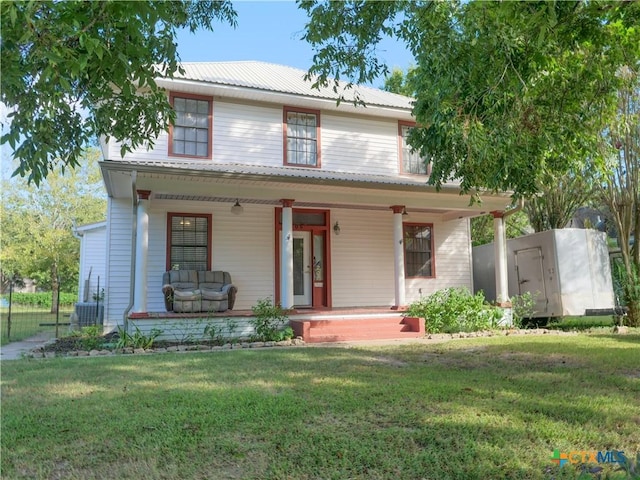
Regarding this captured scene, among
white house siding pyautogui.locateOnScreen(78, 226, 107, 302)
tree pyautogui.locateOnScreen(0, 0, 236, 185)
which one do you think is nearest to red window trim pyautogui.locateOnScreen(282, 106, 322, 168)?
white house siding pyautogui.locateOnScreen(78, 226, 107, 302)

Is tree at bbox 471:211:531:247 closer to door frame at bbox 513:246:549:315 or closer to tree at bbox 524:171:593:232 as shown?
tree at bbox 524:171:593:232

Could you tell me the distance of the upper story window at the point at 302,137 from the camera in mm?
12664

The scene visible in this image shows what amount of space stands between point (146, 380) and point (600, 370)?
567 cm

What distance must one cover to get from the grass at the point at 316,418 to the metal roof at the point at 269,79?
7206 millimetres

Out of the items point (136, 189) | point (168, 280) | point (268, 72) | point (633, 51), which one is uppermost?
point (268, 72)

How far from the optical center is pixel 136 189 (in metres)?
9.52

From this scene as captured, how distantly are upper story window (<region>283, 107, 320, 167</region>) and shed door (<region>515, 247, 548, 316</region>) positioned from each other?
631cm

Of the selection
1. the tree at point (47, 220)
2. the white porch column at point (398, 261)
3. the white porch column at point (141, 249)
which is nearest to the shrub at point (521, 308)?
the white porch column at point (398, 261)

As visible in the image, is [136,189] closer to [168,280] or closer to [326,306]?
[168,280]

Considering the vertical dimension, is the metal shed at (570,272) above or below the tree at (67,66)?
below

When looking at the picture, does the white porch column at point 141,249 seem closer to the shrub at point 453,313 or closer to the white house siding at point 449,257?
the shrub at point 453,313

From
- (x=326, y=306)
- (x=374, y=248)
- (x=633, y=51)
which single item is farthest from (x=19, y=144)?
(x=374, y=248)

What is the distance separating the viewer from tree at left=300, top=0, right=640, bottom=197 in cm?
529

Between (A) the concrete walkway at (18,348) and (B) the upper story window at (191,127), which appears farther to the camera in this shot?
(B) the upper story window at (191,127)
